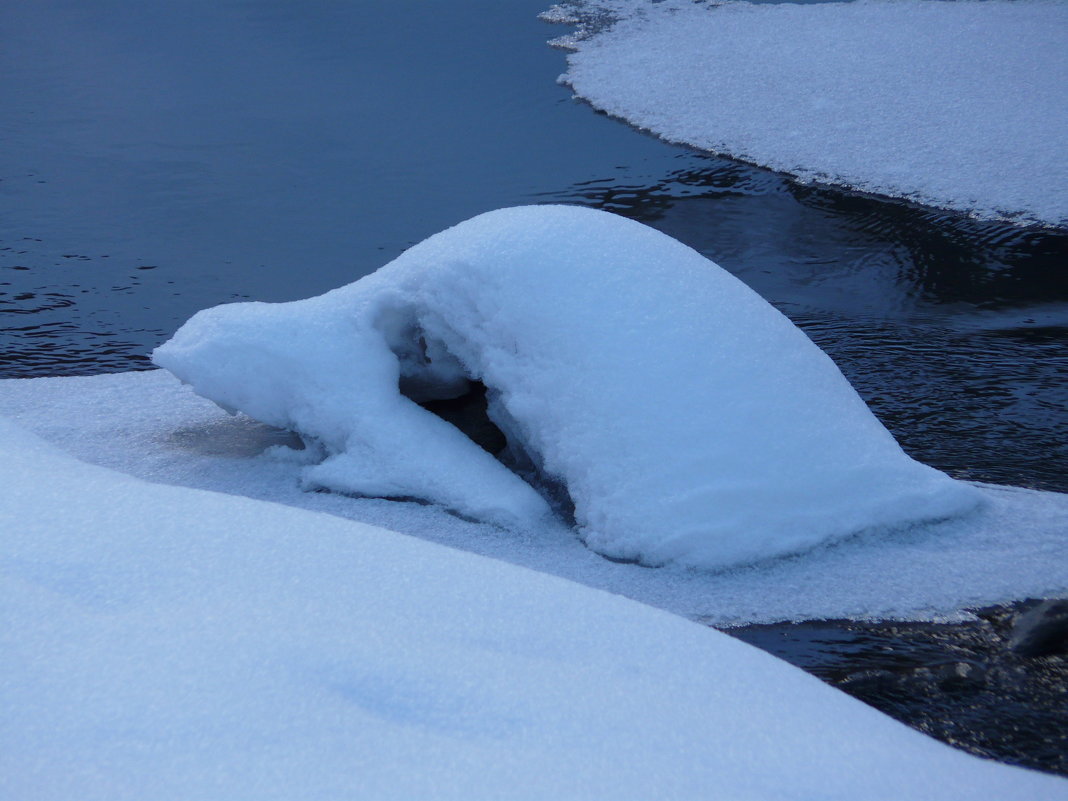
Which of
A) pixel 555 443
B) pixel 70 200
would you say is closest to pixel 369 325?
pixel 555 443

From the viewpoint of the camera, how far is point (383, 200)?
666cm

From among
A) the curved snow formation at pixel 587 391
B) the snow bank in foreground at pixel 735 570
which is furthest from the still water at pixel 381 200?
the curved snow formation at pixel 587 391

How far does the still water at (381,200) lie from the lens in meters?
4.44

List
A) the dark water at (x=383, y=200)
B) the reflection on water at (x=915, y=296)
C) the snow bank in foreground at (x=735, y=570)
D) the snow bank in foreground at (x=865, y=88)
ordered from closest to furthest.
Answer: the snow bank in foreground at (x=735, y=570), the reflection on water at (x=915, y=296), the dark water at (x=383, y=200), the snow bank in foreground at (x=865, y=88)

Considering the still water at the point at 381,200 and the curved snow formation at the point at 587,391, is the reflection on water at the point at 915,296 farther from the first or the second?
the curved snow formation at the point at 587,391

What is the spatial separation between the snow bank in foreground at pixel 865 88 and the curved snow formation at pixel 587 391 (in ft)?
10.4

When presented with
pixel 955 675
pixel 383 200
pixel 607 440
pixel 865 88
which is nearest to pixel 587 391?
pixel 607 440

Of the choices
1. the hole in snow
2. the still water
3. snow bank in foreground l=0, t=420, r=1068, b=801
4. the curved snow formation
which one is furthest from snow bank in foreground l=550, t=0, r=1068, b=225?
snow bank in foreground l=0, t=420, r=1068, b=801

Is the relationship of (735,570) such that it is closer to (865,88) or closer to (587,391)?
(587,391)

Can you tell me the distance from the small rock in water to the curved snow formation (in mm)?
519

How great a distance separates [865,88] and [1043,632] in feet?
18.4

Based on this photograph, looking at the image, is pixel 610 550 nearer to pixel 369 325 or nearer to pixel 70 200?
pixel 369 325

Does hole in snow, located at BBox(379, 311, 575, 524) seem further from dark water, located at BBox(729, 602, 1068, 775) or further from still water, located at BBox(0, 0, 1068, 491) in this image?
still water, located at BBox(0, 0, 1068, 491)

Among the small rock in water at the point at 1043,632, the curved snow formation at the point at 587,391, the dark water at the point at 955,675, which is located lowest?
the dark water at the point at 955,675
